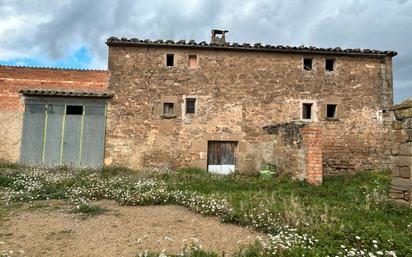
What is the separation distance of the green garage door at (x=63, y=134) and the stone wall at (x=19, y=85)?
1.23ft

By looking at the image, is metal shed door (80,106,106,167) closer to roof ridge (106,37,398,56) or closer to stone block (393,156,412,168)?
roof ridge (106,37,398,56)

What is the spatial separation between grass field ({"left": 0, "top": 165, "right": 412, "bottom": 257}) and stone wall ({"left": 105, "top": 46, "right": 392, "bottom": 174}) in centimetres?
142

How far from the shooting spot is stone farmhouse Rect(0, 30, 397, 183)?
507 inches

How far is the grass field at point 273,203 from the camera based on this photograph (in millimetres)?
4164

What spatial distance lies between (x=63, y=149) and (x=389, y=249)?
39.2 feet

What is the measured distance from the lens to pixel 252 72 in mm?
13750

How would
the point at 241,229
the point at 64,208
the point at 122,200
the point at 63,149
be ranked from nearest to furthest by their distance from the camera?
1. the point at 241,229
2. the point at 64,208
3. the point at 122,200
4. the point at 63,149

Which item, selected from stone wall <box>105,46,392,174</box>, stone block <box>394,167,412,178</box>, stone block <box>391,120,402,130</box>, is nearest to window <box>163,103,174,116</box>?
stone wall <box>105,46,392,174</box>

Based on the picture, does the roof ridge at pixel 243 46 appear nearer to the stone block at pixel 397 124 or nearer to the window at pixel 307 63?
the window at pixel 307 63

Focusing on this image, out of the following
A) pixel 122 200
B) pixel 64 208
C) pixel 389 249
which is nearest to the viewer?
pixel 389 249

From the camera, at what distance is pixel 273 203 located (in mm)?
6715

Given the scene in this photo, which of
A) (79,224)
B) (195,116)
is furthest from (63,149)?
(79,224)

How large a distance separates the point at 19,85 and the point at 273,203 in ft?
38.5

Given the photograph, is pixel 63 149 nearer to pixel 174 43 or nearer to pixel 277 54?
pixel 174 43
